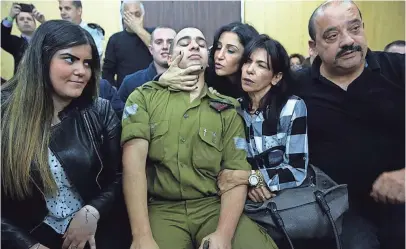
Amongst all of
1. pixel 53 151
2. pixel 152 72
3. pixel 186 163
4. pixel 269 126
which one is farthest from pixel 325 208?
pixel 152 72

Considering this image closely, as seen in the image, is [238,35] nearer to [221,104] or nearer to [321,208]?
[221,104]

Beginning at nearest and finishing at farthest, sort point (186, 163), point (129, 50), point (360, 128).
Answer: point (186, 163)
point (360, 128)
point (129, 50)

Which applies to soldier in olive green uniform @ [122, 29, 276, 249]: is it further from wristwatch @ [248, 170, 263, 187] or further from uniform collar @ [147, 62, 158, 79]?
uniform collar @ [147, 62, 158, 79]

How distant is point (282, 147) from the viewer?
6.11 feet

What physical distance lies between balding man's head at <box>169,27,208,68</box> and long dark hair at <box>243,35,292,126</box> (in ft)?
0.74

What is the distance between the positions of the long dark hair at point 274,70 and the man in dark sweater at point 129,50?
4.79 ft

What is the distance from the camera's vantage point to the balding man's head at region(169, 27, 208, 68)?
1884 millimetres

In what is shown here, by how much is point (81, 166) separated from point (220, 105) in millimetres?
612

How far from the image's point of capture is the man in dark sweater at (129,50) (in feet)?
10.9

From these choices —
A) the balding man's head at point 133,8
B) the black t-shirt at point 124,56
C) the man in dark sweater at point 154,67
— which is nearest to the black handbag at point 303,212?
the man in dark sweater at point 154,67

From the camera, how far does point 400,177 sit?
1.85 meters

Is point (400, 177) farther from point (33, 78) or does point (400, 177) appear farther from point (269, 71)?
point (33, 78)

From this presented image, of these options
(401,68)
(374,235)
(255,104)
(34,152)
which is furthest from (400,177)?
(34,152)

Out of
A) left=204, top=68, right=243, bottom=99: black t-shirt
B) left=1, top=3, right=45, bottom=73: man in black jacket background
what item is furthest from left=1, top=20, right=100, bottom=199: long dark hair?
left=1, top=3, right=45, bottom=73: man in black jacket background
